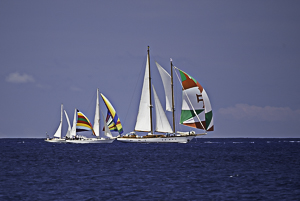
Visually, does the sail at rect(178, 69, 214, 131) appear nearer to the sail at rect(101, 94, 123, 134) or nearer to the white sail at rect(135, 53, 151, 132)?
the white sail at rect(135, 53, 151, 132)

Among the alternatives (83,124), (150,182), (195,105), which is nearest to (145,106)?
(195,105)

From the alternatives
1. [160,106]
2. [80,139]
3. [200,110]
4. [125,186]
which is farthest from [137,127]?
[125,186]

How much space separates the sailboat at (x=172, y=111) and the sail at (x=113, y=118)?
12.4 meters

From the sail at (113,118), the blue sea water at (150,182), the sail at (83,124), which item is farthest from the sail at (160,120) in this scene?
the blue sea water at (150,182)

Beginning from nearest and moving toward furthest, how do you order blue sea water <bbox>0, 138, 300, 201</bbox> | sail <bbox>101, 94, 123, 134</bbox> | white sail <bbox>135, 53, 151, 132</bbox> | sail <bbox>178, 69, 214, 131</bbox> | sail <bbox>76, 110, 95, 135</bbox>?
1. blue sea water <bbox>0, 138, 300, 201</bbox>
2. sail <bbox>178, 69, 214, 131</bbox>
3. white sail <bbox>135, 53, 151, 132</bbox>
4. sail <bbox>101, 94, 123, 134</bbox>
5. sail <bbox>76, 110, 95, 135</bbox>

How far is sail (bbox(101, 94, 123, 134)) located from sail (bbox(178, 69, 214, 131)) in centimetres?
2239

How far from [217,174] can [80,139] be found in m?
80.6

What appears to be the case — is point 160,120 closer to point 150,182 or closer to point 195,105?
point 195,105

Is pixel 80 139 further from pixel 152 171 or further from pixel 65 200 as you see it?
pixel 65 200

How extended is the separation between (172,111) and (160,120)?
14.6 ft

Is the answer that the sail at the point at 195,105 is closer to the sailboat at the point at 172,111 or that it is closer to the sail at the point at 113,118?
the sailboat at the point at 172,111

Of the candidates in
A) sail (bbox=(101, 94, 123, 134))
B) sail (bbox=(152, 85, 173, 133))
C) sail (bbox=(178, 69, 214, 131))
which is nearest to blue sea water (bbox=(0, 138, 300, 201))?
sail (bbox=(178, 69, 214, 131))

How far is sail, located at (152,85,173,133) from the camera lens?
330ft

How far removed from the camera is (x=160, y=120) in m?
101
